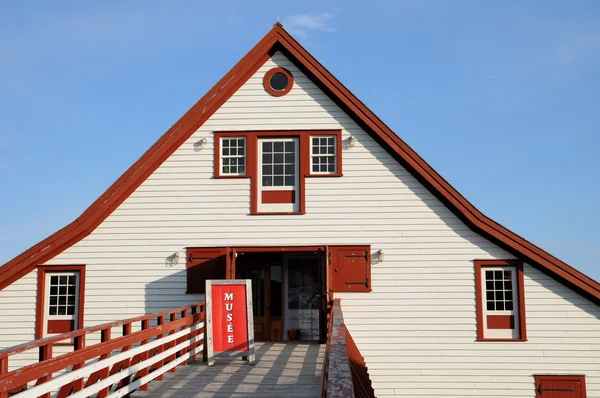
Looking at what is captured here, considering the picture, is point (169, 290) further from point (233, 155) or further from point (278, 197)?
point (233, 155)

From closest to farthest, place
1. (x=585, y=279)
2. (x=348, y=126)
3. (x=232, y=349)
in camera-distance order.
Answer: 1. (x=232, y=349)
2. (x=585, y=279)
3. (x=348, y=126)

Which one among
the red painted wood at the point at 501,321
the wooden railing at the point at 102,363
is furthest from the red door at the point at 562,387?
the wooden railing at the point at 102,363

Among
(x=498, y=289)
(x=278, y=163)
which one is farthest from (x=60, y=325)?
(x=498, y=289)

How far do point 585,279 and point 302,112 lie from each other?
826 cm

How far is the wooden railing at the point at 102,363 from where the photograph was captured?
21.3 ft

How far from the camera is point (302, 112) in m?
17.1

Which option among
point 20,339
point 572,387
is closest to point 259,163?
point 20,339

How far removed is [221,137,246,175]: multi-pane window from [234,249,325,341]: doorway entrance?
259 centimetres

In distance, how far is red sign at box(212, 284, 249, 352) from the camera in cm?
1278

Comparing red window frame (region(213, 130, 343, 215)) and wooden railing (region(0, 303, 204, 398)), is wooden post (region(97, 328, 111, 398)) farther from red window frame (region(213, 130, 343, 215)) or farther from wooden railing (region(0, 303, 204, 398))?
red window frame (region(213, 130, 343, 215))

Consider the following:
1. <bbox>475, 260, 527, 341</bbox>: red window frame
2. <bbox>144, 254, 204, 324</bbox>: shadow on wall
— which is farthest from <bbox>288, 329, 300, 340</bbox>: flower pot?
<bbox>475, 260, 527, 341</bbox>: red window frame

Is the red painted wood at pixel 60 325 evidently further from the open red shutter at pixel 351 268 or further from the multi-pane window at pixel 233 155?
the open red shutter at pixel 351 268

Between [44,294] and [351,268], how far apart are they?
7.99 m

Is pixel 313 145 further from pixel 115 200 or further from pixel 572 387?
pixel 572 387
